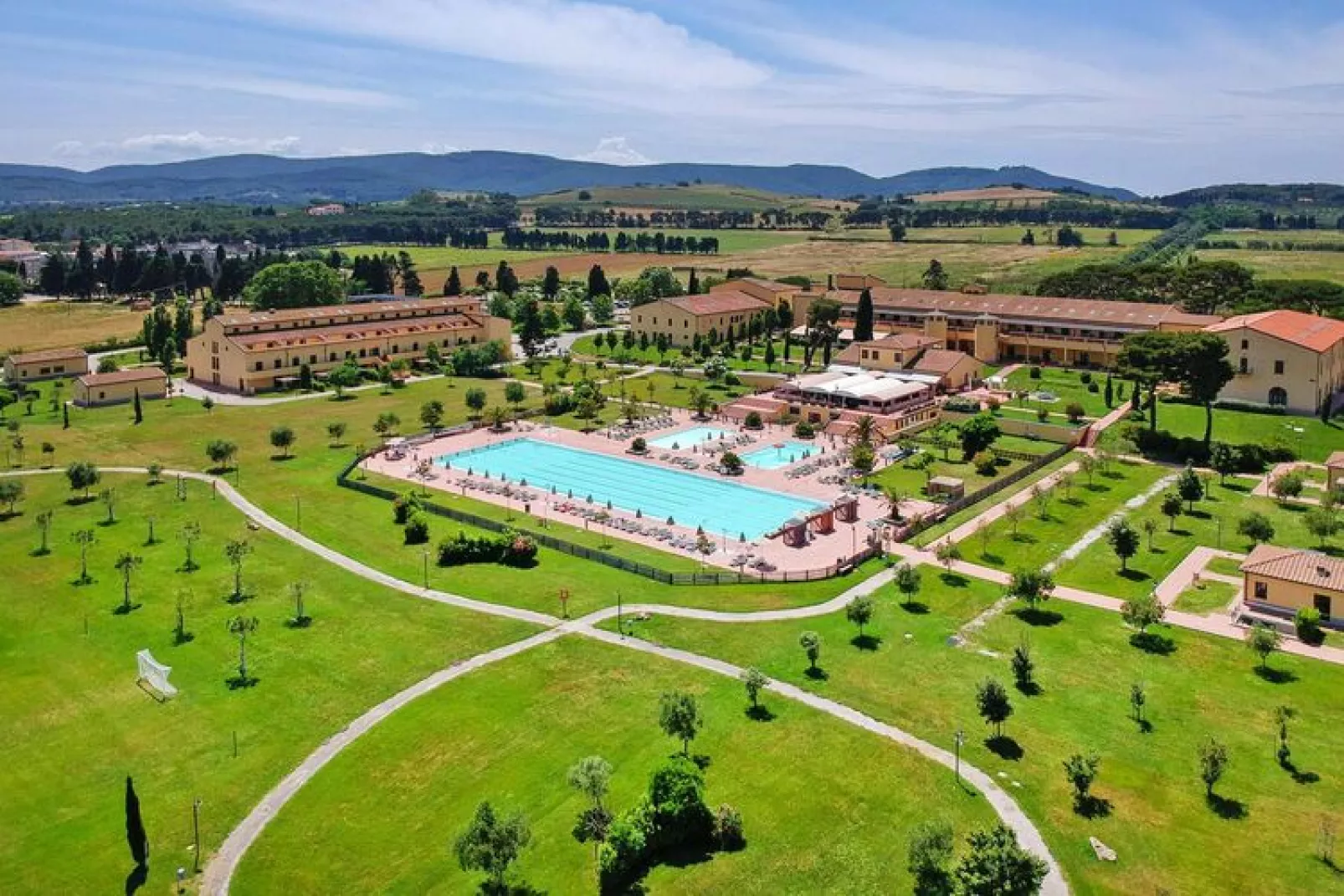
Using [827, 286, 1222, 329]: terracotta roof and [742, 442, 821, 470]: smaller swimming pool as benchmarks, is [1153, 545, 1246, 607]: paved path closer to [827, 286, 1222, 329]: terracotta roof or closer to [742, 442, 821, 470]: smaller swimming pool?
[742, 442, 821, 470]: smaller swimming pool

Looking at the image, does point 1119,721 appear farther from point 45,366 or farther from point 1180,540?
point 45,366

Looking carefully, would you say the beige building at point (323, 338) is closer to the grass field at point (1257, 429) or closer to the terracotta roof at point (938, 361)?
the terracotta roof at point (938, 361)

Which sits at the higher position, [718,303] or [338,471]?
[718,303]

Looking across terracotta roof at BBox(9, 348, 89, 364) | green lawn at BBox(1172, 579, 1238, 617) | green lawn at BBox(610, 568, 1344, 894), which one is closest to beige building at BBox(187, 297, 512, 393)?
terracotta roof at BBox(9, 348, 89, 364)

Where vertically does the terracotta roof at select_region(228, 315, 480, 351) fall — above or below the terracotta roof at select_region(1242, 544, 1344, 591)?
above

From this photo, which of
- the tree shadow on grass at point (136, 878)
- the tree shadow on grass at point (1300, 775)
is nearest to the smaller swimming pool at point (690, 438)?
the tree shadow on grass at point (1300, 775)

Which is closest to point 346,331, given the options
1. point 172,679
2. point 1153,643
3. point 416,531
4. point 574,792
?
point 416,531
